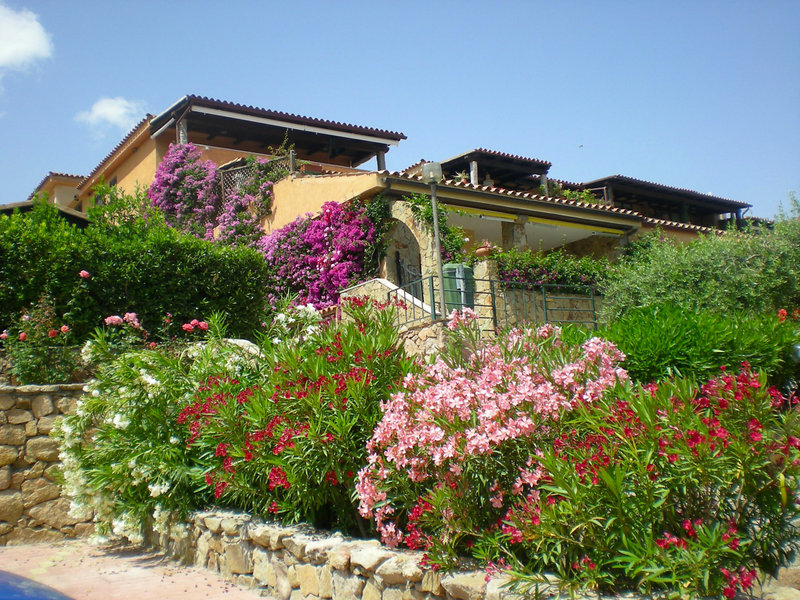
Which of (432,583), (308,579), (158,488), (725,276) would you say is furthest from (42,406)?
(725,276)

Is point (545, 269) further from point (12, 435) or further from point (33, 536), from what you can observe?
point (33, 536)

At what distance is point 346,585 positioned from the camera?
14.9 feet

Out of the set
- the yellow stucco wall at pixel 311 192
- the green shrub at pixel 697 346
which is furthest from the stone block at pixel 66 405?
the yellow stucco wall at pixel 311 192

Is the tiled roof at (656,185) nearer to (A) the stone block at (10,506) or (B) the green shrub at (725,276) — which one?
(B) the green shrub at (725,276)

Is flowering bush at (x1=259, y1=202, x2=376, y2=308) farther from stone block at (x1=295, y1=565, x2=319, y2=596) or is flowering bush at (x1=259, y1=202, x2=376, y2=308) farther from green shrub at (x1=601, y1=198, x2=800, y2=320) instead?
stone block at (x1=295, y1=565, x2=319, y2=596)

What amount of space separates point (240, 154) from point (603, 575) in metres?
19.8

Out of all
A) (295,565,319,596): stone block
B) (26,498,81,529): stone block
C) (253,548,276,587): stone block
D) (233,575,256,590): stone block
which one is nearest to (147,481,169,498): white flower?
(233,575,256,590): stone block

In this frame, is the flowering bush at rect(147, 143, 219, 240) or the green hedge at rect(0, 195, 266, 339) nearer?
the green hedge at rect(0, 195, 266, 339)

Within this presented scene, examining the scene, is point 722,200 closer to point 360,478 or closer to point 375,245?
point 375,245

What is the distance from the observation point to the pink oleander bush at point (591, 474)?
10.6 feet

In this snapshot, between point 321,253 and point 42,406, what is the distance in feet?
26.1

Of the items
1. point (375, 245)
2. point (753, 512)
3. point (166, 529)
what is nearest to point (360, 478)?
point (753, 512)

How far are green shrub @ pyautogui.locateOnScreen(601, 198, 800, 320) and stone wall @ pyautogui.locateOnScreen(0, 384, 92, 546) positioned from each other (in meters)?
10.0

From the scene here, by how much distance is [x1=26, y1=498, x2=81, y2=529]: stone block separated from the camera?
7.96 m
